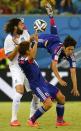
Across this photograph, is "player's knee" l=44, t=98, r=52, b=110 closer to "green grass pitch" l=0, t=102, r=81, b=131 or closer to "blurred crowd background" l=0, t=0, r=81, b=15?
"green grass pitch" l=0, t=102, r=81, b=131

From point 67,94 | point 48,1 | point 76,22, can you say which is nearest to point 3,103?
point 67,94

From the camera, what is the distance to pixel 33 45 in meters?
10.2

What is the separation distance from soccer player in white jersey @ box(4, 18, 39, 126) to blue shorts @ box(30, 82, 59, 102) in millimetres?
377

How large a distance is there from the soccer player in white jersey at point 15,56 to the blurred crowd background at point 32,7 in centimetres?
605

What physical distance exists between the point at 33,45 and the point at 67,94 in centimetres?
506

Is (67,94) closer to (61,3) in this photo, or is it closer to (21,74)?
(61,3)

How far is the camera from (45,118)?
11.9m

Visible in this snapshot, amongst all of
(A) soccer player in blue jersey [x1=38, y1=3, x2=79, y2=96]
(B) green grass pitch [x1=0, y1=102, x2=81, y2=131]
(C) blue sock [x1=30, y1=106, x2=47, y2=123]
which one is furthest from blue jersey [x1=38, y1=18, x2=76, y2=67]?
(B) green grass pitch [x1=0, y1=102, x2=81, y2=131]

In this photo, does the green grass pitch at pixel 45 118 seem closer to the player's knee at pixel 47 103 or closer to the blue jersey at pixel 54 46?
the player's knee at pixel 47 103

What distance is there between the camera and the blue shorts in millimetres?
10055

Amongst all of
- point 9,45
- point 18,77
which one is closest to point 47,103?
point 18,77

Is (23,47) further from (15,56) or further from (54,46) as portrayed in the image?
(54,46)

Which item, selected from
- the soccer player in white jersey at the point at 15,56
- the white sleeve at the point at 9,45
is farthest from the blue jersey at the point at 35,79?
the white sleeve at the point at 9,45

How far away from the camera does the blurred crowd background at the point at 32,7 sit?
655 inches
